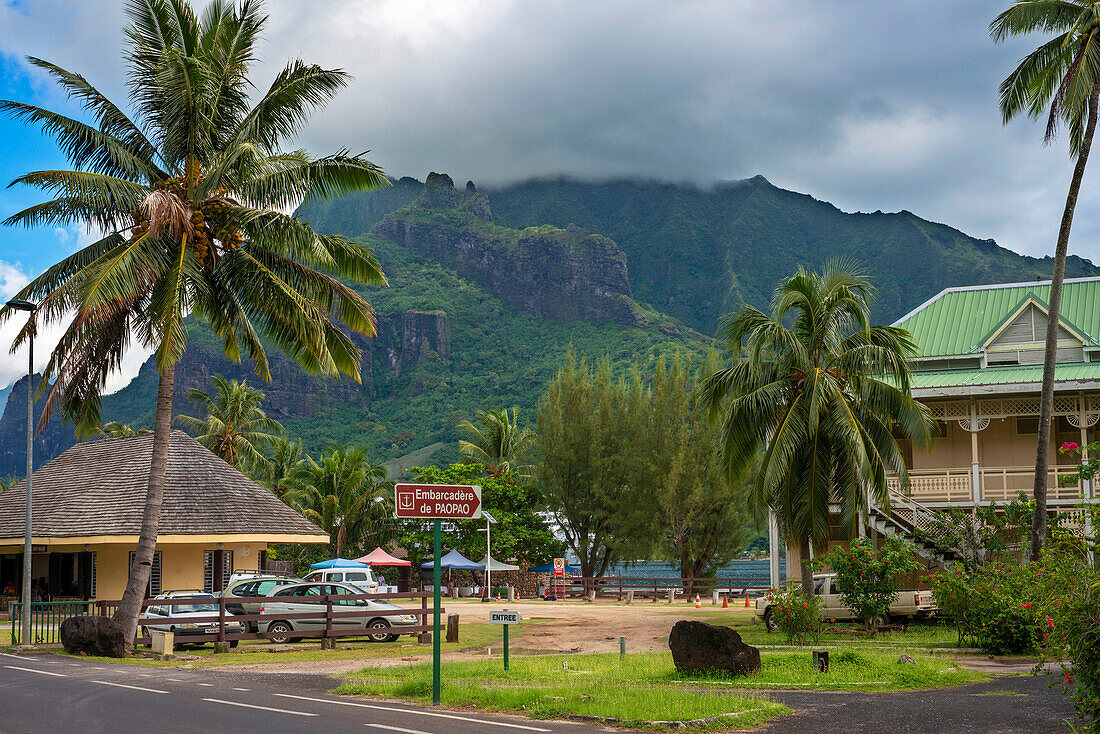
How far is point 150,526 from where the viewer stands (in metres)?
21.6

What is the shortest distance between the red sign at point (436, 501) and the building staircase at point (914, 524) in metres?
17.4

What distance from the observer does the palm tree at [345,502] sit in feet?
190

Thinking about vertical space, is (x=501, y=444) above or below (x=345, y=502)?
above

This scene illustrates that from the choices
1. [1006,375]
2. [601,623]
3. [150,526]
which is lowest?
[601,623]

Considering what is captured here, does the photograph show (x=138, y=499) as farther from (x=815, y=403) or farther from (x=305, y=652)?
(x=815, y=403)

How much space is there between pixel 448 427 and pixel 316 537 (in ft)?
288

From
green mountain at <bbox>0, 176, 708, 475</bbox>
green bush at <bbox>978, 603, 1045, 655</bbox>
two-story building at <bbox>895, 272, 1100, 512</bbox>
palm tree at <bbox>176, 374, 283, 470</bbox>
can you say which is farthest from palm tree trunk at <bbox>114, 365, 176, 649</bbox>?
green mountain at <bbox>0, 176, 708, 475</bbox>

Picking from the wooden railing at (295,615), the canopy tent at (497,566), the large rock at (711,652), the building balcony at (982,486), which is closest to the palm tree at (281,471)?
the canopy tent at (497,566)

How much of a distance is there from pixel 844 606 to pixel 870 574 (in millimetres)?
3009

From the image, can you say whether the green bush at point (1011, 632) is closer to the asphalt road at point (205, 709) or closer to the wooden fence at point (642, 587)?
the asphalt road at point (205, 709)

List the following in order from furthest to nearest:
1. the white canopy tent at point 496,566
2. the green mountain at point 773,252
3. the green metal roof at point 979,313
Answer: the green mountain at point 773,252 < the white canopy tent at point 496,566 < the green metal roof at point 979,313

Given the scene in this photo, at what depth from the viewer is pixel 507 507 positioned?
53.9 meters

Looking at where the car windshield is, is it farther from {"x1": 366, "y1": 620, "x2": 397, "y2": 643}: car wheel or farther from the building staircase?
the building staircase

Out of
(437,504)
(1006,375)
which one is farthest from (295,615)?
(1006,375)
